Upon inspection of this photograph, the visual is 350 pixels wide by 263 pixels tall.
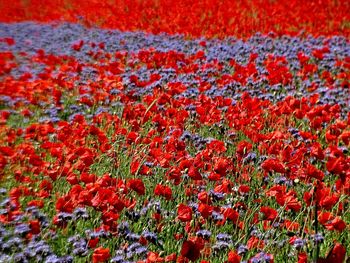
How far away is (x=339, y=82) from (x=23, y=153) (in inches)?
160

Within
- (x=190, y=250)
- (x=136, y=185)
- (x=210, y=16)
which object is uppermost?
(x=210, y=16)

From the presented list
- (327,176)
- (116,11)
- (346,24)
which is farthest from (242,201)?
(116,11)

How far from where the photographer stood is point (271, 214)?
2.94 metres

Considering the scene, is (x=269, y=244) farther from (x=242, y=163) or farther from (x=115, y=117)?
(x=115, y=117)

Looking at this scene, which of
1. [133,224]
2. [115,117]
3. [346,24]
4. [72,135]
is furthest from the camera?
[346,24]

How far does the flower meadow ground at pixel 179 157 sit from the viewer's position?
2.96 metres

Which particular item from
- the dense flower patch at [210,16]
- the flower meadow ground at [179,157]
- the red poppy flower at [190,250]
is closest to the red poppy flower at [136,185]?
the flower meadow ground at [179,157]

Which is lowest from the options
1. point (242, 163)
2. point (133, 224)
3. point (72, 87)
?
point (133, 224)

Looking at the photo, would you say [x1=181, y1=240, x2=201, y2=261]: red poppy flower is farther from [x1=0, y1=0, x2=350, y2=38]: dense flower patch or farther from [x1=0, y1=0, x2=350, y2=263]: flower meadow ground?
[x1=0, y1=0, x2=350, y2=38]: dense flower patch

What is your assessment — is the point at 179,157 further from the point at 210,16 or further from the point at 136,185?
the point at 210,16

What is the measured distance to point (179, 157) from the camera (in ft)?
12.7

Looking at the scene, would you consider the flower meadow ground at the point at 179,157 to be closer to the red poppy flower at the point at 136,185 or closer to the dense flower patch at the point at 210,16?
the red poppy flower at the point at 136,185

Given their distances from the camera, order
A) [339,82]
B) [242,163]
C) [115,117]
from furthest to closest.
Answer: [339,82]
[115,117]
[242,163]

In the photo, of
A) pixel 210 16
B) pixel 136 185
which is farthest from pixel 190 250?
pixel 210 16
